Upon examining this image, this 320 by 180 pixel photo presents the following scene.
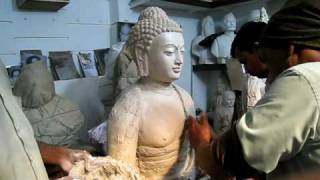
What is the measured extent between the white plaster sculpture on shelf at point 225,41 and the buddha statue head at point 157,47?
74.0 inches

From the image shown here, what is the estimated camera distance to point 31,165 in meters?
0.56

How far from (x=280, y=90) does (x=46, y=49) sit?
7.17 feet

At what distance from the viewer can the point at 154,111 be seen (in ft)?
4.43

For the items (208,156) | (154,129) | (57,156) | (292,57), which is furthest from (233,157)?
(154,129)

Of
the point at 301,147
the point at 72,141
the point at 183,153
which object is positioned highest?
the point at 301,147

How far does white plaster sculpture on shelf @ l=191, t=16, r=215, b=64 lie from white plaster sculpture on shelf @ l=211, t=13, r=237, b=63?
13 cm

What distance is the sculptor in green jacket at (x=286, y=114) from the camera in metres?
0.72

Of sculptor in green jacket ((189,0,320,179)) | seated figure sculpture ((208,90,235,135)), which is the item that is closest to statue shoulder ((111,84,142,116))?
sculptor in green jacket ((189,0,320,179))

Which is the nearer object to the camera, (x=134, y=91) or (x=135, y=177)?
(x=135, y=177)

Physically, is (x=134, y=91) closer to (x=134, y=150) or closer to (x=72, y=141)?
(x=134, y=150)

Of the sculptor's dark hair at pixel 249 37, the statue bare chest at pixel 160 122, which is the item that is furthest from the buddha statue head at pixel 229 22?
the statue bare chest at pixel 160 122

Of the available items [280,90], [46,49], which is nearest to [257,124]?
[280,90]

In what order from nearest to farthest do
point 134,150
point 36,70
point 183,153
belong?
point 134,150 → point 183,153 → point 36,70

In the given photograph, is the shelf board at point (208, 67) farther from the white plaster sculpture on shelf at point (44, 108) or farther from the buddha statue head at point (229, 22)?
the white plaster sculpture on shelf at point (44, 108)
